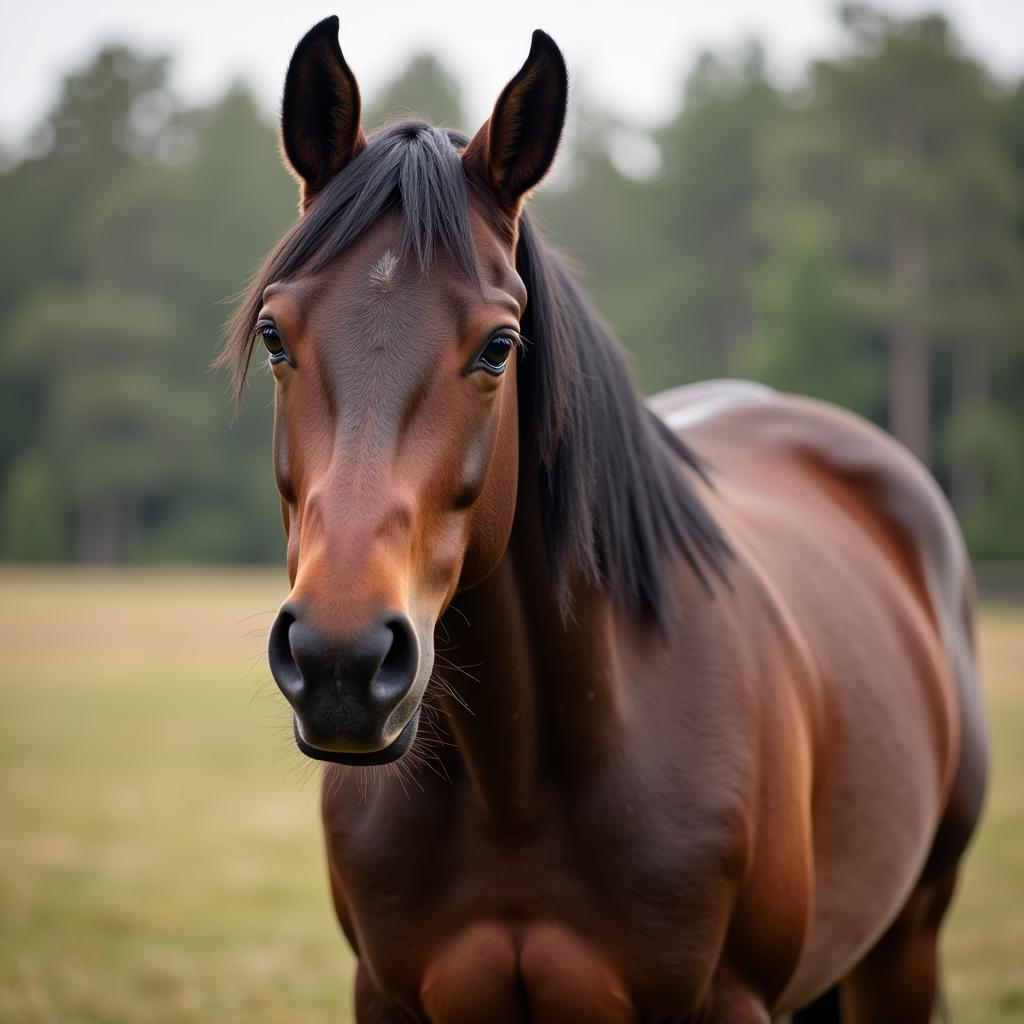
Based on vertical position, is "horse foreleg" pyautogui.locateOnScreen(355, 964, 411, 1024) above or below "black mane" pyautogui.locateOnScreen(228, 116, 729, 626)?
below

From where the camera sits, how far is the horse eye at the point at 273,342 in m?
1.88

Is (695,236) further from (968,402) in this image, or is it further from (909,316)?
(968,402)

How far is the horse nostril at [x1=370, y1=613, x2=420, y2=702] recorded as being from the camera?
1591 mm

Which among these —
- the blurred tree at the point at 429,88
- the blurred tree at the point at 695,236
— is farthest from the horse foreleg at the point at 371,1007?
the blurred tree at the point at 429,88

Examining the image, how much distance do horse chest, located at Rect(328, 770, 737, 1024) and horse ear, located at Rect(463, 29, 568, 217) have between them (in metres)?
1.17

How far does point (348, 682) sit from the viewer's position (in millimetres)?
1572

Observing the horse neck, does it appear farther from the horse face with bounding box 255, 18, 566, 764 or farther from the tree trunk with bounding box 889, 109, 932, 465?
the tree trunk with bounding box 889, 109, 932, 465

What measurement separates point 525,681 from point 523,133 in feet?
3.27

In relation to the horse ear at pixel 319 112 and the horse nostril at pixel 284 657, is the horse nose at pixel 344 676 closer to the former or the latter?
the horse nostril at pixel 284 657

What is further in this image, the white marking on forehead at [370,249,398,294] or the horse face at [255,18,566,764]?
the white marking on forehead at [370,249,398,294]

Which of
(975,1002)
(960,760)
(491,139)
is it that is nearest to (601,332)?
(491,139)

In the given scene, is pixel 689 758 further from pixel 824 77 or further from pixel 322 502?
pixel 824 77

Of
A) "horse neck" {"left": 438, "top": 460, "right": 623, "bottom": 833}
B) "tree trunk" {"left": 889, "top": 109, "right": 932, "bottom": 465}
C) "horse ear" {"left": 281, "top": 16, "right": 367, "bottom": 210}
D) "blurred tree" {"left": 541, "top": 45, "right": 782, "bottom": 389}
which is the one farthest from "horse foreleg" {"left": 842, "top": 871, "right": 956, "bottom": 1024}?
"blurred tree" {"left": 541, "top": 45, "right": 782, "bottom": 389}

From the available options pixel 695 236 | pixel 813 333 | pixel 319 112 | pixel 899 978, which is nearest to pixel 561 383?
pixel 319 112
